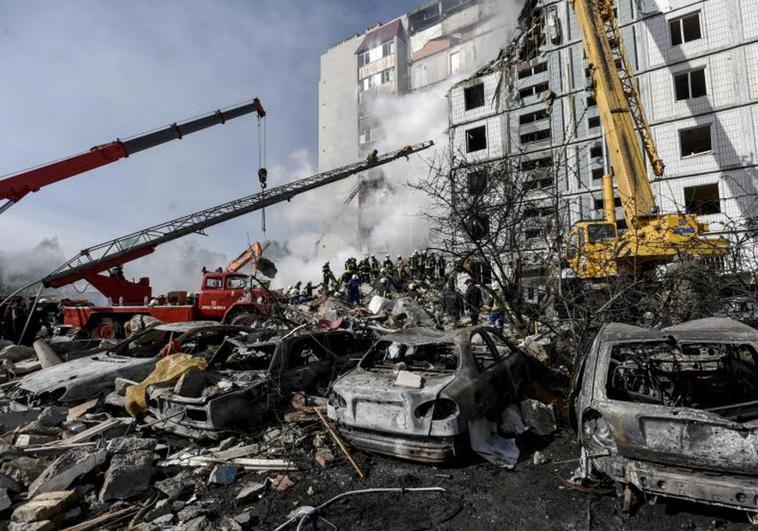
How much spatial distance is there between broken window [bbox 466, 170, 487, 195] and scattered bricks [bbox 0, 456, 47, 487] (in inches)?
305

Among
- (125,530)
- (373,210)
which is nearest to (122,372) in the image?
(125,530)

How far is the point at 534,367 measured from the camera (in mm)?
6199

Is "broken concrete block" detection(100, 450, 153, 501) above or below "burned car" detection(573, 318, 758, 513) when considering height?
below

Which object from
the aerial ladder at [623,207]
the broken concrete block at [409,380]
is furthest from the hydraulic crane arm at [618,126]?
the broken concrete block at [409,380]

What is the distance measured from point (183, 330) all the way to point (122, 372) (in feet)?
3.82

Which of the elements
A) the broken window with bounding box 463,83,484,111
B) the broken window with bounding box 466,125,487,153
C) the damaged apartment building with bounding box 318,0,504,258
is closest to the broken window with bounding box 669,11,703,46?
the broken window with bounding box 463,83,484,111

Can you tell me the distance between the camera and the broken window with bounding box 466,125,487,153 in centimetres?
2645

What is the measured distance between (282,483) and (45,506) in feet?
6.15

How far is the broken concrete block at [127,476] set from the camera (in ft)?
12.3

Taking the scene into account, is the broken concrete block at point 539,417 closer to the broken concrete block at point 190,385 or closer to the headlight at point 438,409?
the headlight at point 438,409

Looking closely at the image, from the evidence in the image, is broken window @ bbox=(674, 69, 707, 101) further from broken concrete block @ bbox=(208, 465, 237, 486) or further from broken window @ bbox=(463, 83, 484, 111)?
broken concrete block @ bbox=(208, 465, 237, 486)

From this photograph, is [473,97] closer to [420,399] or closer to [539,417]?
[539,417]

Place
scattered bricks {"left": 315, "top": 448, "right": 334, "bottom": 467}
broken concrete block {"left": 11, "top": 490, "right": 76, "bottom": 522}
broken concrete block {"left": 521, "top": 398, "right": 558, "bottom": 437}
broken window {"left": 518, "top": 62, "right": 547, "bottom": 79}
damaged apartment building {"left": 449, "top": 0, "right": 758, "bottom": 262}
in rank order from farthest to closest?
broken window {"left": 518, "top": 62, "right": 547, "bottom": 79} → damaged apartment building {"left": 449, "top": 0, "right": 758, "bottom": 262} → broken concrete block {"left": 521, "top": 398, "right": 558, "bottom": 437} → scattered bricks {"left": 315, "top": 448, "right": 334, "bottom": 467} → broken concrete block {"left": 11, "top": 490, "right": 76, "bottom": 522}

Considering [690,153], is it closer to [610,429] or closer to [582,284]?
[582,284]
